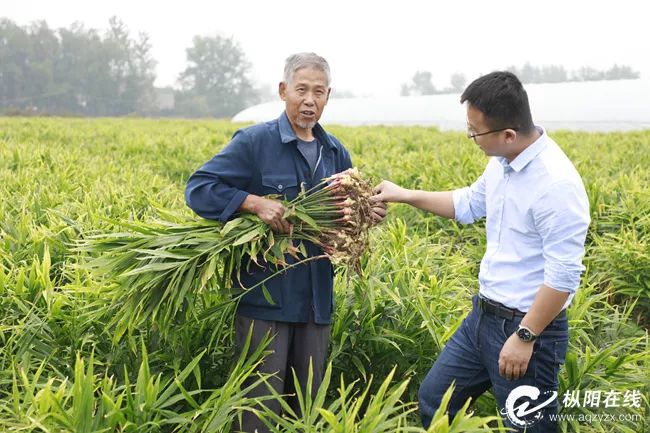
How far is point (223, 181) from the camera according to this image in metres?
2.40

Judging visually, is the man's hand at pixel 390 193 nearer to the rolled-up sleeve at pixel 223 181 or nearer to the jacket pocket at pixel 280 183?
the jacket pocket at pixel 280 183

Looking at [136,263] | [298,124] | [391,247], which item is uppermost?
[298,124]

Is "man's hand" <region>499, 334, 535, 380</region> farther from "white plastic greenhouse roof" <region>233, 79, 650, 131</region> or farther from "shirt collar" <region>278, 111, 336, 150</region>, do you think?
"white plastic greenhouse roof" <region>233, 79, 650, 131</region>

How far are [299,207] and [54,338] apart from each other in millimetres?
1261

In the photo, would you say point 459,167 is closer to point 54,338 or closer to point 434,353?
point 434,353

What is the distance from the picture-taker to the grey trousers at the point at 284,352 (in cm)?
243

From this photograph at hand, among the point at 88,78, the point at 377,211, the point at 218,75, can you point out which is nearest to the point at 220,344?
the point at 377,211

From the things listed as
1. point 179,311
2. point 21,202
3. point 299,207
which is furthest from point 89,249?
point 21,202

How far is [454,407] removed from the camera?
2438mm

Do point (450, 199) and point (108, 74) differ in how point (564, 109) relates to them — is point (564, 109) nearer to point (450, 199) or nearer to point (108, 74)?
point (450, 199)

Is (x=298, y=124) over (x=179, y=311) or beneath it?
over

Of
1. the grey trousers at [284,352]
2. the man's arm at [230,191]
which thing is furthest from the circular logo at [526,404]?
the man's arm at [230,191]

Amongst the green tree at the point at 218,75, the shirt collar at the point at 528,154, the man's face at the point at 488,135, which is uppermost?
the green tree at the point at 218,75

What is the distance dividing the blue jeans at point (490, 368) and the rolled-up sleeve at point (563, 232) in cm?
25
